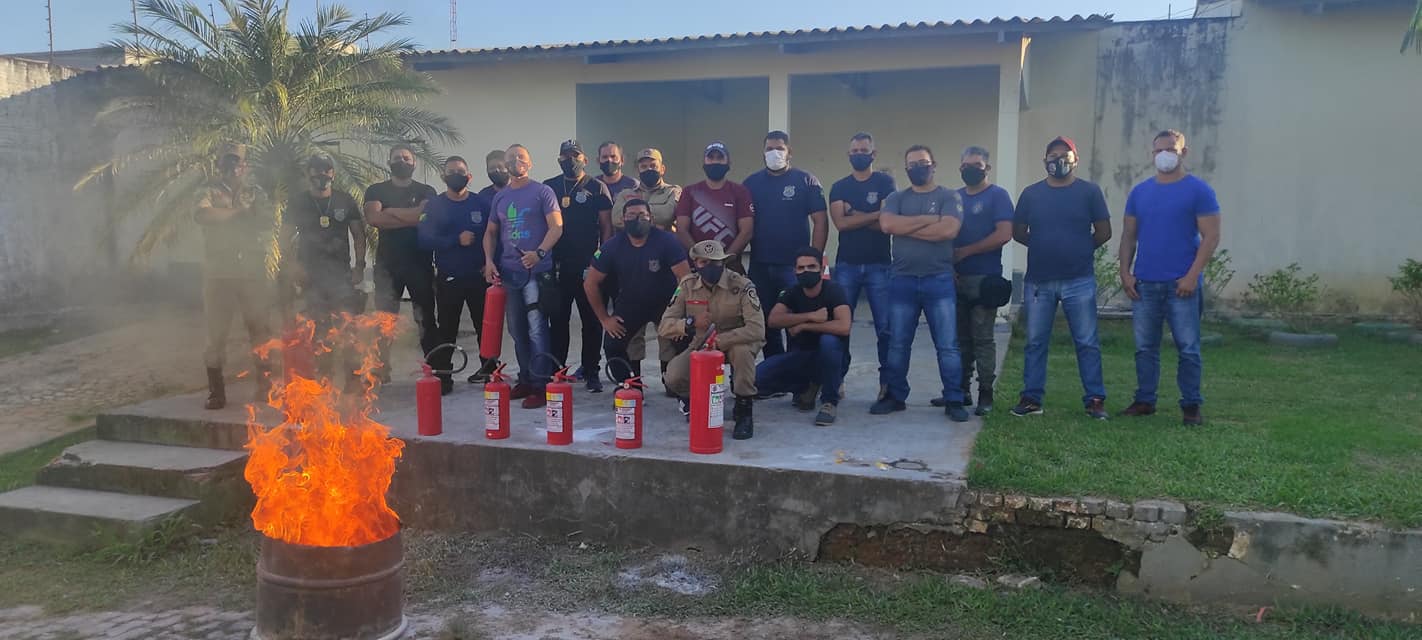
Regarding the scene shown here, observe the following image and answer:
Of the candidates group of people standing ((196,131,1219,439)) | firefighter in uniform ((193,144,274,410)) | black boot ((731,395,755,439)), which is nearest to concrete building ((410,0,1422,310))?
group of people standing ((196,131,1219,439))

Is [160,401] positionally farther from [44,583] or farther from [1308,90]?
[1308,90]

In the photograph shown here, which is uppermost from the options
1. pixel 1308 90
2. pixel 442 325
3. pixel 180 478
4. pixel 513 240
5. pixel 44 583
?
pixel 1308 90

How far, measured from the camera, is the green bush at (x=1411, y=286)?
418 inches

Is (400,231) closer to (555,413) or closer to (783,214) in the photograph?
(555,413)

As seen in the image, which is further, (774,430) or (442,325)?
(442,325)

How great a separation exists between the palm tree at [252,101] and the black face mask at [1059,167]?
22.4 ft

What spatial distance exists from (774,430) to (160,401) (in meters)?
4.54

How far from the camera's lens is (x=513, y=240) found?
22.0ft

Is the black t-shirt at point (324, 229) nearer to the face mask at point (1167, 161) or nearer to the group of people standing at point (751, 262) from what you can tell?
the group of people standing at point (751, 262)

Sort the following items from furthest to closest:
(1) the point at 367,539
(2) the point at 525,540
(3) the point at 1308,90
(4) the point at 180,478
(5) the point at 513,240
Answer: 1. (3) the point at 1308,90
2. (5) the point at 513,240
3. (4) the point at 180,478
4. (2) the point at 525,540
5. (1) the point at 367,539

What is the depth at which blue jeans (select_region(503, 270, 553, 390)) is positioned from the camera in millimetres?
6703

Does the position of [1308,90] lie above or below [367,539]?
above

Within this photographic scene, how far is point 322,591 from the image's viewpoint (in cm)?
382

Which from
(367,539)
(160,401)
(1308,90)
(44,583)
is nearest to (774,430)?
(367,539)
